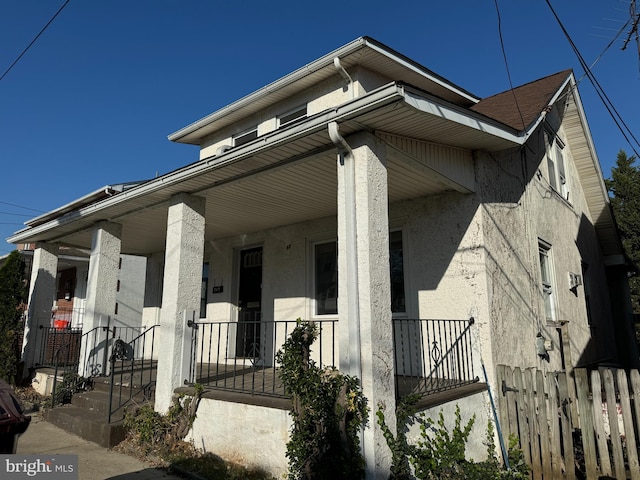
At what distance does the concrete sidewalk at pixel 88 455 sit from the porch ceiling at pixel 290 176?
11.2 ft

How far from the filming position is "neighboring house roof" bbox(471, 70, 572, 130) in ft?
22.6

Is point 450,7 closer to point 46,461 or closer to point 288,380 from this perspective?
point 288,380

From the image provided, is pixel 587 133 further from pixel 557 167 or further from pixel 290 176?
pixel 290 176

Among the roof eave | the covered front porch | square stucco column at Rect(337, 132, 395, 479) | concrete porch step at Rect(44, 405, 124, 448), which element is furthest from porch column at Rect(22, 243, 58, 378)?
square stucco column at Rect(337, 132, 395, 479)

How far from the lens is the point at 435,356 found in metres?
6.04

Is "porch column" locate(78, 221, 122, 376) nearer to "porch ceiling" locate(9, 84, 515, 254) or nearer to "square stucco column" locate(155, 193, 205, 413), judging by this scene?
"porch ceiling" locate(9, 84, 515, 254)

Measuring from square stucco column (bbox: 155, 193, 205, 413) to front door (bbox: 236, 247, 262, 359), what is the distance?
2.82 metres

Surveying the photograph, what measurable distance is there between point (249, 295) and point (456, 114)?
5.81 m

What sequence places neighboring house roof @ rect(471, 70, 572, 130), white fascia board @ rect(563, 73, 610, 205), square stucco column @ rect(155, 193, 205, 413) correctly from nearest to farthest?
square stucco column @ rect(155, 193, 205, 413), neighboring house roof @ rect(471, 70, 572, 130), white fascia board @ rect(563, 73, 610, 205)

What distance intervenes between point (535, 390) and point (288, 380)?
10.4 feet

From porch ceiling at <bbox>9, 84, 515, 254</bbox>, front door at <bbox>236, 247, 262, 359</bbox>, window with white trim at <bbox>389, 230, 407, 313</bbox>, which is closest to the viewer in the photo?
porch ceiling at <bbox>9, 84, 515, 254</bbox>

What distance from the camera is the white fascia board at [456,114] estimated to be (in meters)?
3.97

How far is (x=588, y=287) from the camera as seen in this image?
10.7 m

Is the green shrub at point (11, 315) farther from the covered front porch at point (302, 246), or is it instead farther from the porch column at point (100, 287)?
the porch column at point (100, 287)
